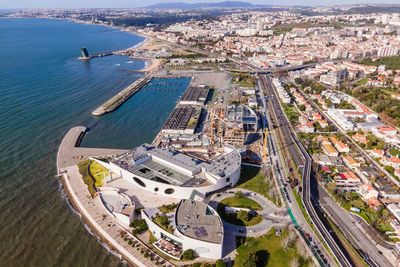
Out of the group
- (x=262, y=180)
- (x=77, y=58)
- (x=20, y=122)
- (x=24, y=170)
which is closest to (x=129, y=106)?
(x=20, y=122)

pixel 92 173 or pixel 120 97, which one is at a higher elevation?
pixel 120 97

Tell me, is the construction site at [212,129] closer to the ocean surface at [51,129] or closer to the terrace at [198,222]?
the ocean surface at [51,129]

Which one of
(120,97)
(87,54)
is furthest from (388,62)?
(87,54)

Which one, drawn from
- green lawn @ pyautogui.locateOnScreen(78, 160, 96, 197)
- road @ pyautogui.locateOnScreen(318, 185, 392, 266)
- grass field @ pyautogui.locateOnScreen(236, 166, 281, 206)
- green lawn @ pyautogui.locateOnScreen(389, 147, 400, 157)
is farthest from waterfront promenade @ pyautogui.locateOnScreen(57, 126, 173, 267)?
green lawn @ pyautogui.locateOnScreen(389, 147, 400, 157)

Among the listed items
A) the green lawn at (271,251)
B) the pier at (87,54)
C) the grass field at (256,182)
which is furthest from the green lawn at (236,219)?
the pier at (87,54)

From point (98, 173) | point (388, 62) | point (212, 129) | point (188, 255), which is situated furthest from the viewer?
point (388, 62)

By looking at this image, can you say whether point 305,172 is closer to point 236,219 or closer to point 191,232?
point 236,219
